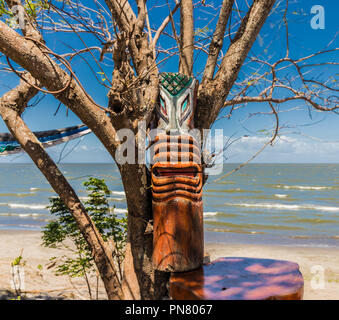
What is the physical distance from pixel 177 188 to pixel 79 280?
14.6 ft

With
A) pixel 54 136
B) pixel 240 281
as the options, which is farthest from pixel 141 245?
pixel 54 136

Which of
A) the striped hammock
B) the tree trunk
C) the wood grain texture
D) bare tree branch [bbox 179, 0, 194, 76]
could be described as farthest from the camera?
the striped hammock

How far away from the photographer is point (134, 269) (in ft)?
8.04

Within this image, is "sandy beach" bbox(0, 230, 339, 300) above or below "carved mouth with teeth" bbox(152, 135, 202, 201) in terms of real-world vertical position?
below

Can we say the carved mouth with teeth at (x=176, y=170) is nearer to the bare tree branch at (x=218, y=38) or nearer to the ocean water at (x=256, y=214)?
the bare tree branch at (x=218, y=38)

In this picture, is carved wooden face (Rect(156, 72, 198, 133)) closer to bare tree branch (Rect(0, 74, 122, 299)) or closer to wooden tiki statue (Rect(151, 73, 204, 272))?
wooden tiki statue (Rect(151, 73, 204, 272))

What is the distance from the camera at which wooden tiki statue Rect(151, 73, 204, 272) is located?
6.75 feet

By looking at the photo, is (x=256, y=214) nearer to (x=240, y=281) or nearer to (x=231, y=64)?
(x=231, y=64)

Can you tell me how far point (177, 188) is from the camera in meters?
2.12

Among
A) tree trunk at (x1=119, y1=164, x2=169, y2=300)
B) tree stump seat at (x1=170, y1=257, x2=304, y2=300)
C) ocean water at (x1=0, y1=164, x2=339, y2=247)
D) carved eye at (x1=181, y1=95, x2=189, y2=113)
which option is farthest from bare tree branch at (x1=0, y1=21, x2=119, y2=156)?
ocean water at (x1=0, y1=164, x2=339, y2=247)

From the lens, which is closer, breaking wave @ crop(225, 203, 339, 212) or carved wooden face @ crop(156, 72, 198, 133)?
carved wooden face @ crop(156, 72, 198, 133)

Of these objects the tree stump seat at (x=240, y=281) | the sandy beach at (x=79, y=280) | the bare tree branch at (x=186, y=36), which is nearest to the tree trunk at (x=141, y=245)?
the tree stump seat at (x=240, y=281)
